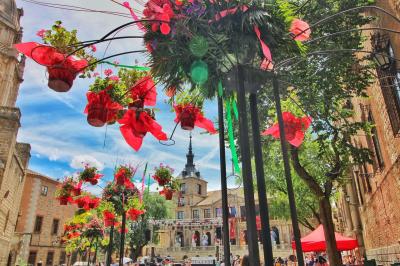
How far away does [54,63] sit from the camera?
8.23 ft

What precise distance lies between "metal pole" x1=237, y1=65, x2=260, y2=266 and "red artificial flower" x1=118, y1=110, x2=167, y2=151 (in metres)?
0.95

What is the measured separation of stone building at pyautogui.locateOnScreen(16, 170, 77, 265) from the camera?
107 ft

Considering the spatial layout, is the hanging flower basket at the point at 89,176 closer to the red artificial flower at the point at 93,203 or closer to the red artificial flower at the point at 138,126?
the red artificial flower at the point at 93,203

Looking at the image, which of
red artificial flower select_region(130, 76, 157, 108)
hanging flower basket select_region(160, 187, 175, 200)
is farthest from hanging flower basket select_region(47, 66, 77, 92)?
hanging flower basket select_region(160, 187, 175, 200)

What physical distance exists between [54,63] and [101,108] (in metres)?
0.60

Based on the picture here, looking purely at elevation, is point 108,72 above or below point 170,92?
above

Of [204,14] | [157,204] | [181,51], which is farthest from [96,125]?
[157,204]

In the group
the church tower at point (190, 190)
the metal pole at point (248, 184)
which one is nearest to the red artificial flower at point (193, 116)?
the metal pole at point (248, 184)

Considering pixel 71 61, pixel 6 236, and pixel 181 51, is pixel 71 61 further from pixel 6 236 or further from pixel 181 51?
pixel 6 236

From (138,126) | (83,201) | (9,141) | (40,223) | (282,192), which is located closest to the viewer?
(138,126)

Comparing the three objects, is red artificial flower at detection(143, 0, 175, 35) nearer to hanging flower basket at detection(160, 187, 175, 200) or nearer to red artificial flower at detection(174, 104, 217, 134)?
red artificial flower at detection(174, 104, 217, 134)

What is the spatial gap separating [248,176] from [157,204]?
46.2m

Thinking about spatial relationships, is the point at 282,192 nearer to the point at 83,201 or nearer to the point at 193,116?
the point at 83,201

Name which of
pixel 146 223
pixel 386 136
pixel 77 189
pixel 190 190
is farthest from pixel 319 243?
pixel 190 190
